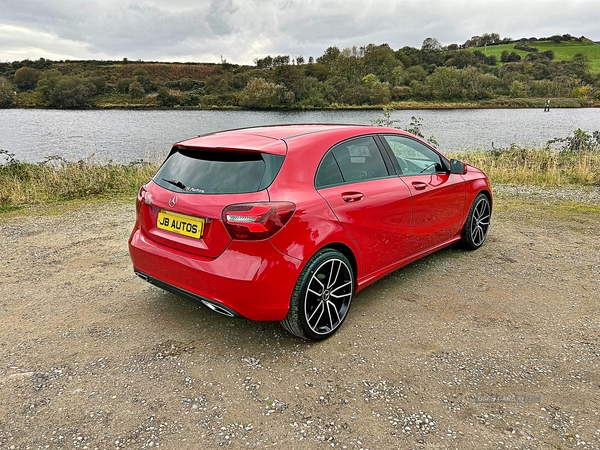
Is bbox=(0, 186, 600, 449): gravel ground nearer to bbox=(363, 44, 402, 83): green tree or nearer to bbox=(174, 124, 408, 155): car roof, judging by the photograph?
bbox=(174, 124, 408, 155): car roof

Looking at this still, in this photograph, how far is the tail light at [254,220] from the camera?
8.14 feet

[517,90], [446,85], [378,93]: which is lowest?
[378,93]

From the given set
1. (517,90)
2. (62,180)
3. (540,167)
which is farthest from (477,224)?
(517,90)

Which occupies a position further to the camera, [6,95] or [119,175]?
[6,95]

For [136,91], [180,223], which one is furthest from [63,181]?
[136,91]

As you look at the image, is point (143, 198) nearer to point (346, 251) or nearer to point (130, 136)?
point (346, 251)

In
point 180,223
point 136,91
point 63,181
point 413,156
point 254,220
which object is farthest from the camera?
point 136,91

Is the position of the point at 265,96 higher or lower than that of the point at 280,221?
higher

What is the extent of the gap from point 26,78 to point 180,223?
6093 cm

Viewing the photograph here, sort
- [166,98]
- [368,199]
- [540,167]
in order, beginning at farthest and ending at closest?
[166,98] → [540,167] → [368,199]

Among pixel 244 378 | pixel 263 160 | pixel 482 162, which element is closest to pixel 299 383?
pixel 244 378

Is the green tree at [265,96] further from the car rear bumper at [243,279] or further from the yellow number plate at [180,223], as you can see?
the car rear bumper at [243,279]

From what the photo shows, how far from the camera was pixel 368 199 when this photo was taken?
3.18 meters

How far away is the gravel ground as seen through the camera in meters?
2.10
